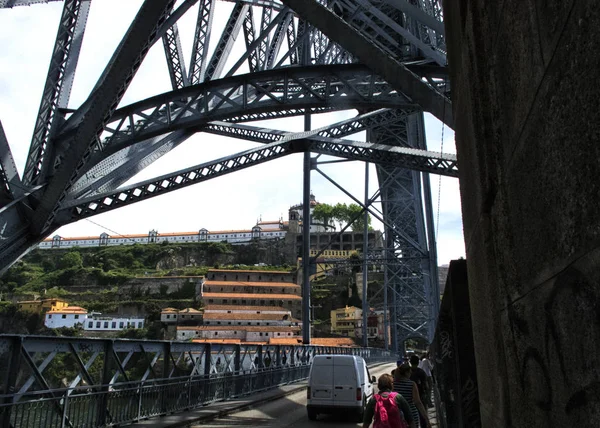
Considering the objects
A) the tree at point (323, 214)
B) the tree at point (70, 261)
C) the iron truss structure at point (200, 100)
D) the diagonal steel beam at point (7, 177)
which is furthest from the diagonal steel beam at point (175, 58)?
the tree at point (70, 261)

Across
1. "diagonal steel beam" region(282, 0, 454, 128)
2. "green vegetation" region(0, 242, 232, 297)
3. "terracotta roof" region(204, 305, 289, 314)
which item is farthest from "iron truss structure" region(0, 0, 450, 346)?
"green vegetation" region(0, 242, 232, 297)

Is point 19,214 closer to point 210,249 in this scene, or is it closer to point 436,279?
point 436,279

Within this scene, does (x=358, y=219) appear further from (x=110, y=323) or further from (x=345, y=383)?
(x=345, y=383)

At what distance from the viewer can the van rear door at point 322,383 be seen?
482 inches

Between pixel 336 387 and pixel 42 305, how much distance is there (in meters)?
111

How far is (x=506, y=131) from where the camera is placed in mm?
2238

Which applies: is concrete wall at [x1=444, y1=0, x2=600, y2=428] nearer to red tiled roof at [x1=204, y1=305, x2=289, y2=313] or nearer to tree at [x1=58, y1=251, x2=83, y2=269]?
red tiled roof at [x1=204, y1=305, x2=289, y2=313]

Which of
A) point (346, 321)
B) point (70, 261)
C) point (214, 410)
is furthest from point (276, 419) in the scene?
point (70, 261)

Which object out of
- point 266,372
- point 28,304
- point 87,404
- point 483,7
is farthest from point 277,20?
point 28,304

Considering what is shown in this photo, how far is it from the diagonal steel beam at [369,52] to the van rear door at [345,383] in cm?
749

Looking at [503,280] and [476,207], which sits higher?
[476,207]

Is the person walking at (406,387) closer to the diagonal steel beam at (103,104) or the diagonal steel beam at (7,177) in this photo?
the diagonal steel beam at (103,104)

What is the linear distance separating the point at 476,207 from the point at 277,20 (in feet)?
36.0

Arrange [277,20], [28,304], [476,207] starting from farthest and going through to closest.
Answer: [28,304], [277,20], [476,207]
